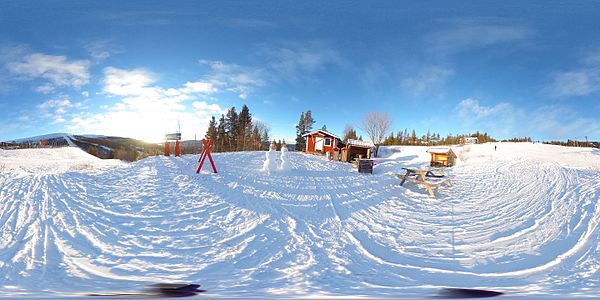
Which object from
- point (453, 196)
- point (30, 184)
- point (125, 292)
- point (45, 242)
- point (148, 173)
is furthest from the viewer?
point (148, 173)

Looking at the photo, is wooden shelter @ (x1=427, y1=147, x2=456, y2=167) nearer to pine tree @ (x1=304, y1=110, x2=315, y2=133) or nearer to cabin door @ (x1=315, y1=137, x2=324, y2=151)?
cabin door @ (x1=315, y1=137, x2=324, y2=151)

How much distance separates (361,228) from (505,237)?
318 centimetres

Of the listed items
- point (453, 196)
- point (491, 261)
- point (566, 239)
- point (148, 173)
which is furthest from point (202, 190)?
point (566, 239)

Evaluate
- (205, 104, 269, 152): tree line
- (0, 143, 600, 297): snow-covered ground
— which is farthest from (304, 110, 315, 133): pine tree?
(0, 143, 600, 297): snow-covered ground

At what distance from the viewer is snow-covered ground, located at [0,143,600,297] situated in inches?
172

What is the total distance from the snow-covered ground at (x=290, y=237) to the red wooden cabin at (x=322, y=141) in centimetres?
2142

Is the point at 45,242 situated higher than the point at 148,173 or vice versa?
the point at 148,173

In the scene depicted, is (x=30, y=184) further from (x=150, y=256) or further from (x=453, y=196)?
(x=453, y=196)

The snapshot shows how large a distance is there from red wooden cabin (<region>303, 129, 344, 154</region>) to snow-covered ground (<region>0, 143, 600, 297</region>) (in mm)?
21422

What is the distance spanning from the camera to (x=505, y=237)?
6.36 m

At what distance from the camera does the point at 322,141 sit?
32875mm

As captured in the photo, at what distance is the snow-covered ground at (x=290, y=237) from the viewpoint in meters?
4.37

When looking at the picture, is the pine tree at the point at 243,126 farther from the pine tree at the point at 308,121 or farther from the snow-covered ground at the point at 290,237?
the snow-covered ground at the point at 290,237

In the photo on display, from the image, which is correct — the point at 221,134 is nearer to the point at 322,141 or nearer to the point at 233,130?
the point at 233,130
